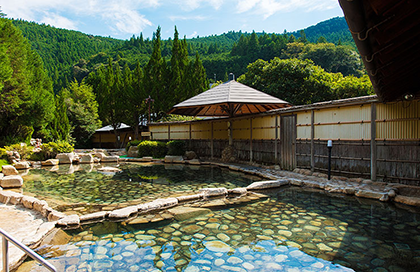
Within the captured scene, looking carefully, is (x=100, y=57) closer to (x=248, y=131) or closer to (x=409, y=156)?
(x=248, y=131)

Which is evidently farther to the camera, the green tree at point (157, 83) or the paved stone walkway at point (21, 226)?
the green tree at point (157, 83)

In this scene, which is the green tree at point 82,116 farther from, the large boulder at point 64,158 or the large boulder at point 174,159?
the large boulder at point 174,159

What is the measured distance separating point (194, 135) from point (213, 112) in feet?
6.63

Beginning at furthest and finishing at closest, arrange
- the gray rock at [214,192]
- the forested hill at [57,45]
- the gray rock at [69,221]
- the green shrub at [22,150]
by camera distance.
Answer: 1. the forested hill at [57,45]
2. the green shrub at [22,150]
3. the gray rock at [214,192]
4. the gray rock at [69,221]

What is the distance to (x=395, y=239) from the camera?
377 centimetres

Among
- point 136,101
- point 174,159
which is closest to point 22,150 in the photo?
point 174,159

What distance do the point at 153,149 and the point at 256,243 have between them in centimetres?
1341

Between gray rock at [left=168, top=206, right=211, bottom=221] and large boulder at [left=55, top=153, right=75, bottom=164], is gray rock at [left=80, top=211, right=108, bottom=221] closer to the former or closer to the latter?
gray rock at [left=168, top=206, right=211, bottom=221]

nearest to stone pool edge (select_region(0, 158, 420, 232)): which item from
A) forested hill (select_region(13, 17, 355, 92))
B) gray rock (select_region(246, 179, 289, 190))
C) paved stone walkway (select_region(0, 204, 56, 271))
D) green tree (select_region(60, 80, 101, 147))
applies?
gray rock (select_region(246, 179, 289, 190))

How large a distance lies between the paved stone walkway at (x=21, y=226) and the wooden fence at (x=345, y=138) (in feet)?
25.6

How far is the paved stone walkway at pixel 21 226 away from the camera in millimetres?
3371

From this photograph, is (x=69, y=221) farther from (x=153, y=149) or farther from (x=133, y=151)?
(x=133, y=151)

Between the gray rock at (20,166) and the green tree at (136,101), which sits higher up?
the green tree at (136,101)

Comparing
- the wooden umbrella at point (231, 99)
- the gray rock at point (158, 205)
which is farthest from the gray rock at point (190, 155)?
the gray rock at point (158, 205)
